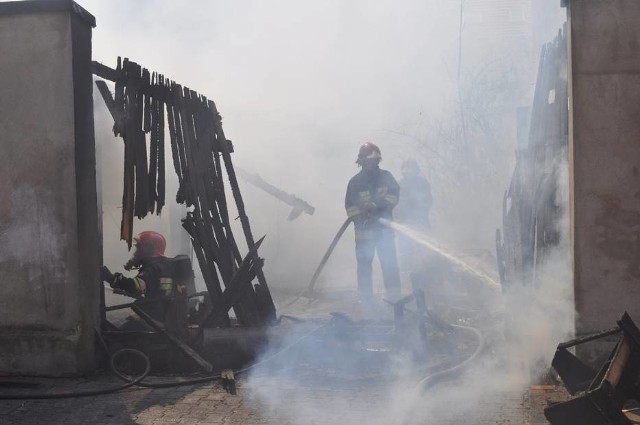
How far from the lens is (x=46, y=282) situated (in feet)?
19.8

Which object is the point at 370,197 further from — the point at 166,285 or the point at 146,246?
the point at 166,285

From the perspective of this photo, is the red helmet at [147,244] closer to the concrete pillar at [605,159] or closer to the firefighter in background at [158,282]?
the firefighter in background at [158,282]

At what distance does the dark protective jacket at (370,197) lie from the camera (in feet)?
30.9

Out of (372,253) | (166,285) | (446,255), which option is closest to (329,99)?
(446,255)

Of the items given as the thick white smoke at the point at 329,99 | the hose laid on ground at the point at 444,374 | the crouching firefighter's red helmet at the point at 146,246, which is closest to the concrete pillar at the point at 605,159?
the hose laid on ground at the point at 444,374

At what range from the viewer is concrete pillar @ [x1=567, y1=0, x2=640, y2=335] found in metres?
5.29

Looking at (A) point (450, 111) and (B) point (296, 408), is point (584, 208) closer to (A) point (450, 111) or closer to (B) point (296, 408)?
(B) point (296, 408)

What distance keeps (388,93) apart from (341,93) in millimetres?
1499

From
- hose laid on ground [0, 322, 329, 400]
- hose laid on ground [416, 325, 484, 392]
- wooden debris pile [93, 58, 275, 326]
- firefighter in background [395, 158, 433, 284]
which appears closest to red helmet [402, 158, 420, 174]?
firefighter in background [395, 158, 433, 284]

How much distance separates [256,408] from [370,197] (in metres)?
Result: 4.76

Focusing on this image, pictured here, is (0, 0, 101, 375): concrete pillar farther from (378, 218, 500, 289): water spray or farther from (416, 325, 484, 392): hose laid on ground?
(378, 218, 500, 289): water spray

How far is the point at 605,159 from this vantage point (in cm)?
533

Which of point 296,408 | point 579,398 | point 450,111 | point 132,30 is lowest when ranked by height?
point 296,408

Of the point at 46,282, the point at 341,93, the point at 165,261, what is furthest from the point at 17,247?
the point at 341,93
